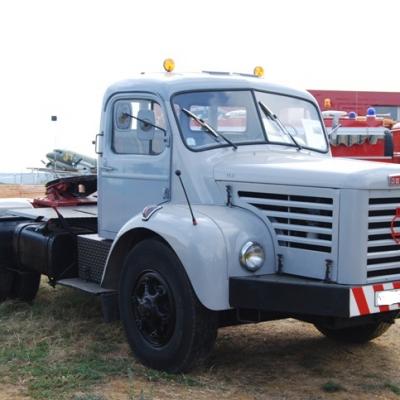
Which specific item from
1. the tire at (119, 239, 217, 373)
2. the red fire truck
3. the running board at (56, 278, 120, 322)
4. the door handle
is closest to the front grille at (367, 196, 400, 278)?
the tire at (119, 239, 217, 373)

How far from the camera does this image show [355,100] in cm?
2130

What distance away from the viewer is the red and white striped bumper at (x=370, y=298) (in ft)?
15.4

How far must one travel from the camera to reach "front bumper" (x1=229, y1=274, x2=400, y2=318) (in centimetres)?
468

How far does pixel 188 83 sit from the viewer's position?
6.03 m

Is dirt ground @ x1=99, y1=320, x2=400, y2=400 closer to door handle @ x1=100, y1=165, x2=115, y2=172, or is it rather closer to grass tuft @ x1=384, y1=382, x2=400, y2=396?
grass tuft @ x1=384, y1=382, x2=400, y2=396

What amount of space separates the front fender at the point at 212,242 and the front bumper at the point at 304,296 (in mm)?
103

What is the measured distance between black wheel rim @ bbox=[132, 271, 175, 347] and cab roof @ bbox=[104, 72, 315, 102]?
1534 millimetres

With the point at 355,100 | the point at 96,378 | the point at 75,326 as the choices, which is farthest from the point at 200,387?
the point at 355,100

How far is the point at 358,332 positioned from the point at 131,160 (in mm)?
2518

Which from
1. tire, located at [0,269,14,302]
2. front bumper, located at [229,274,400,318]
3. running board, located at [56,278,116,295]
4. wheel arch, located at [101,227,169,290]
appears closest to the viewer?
front bumper, located at [229,274,400,318]

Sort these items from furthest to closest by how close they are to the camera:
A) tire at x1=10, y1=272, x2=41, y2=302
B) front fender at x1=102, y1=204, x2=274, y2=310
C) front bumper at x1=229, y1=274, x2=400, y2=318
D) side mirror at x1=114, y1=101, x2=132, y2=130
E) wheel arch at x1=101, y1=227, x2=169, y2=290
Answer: tire at x1=10, y1=272, x2=41, y2=302 < side mirror at x1=114, y1=101, x2=132, y2=130 < wheel arch at x1=101, y1=227, x2=169, y2=290 < front fender at x1=102, y1=204, x2=274, y2=310 < front bumper at x1=229, y1=274, x2=400, y2=318

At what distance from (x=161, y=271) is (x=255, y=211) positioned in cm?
82

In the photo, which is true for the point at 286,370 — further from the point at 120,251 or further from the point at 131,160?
the point at 131,160

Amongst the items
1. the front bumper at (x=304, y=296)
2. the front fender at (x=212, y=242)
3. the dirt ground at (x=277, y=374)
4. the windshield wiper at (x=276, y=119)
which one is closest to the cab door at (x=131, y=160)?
the front fender at (x=212, y=242)
